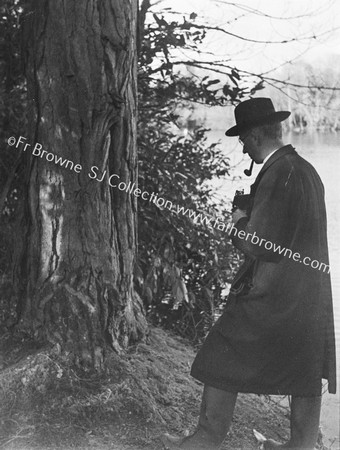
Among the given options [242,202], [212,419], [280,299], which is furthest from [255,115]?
[212,419]

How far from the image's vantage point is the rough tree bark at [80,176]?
168 inches

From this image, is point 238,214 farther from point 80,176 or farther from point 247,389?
point 80,176

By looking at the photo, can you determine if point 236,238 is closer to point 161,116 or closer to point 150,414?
point 150,414

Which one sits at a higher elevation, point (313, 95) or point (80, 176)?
point (313, 95)

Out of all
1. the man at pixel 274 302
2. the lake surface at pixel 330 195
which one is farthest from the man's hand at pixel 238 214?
the lake surface at pixel 330 195

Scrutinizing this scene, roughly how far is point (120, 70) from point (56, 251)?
3.96 ft

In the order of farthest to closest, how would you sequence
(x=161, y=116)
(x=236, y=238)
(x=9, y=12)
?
(x=161, y=116)
(x=9, y=12)
(x=236, y=238)

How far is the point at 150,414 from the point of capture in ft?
14.4

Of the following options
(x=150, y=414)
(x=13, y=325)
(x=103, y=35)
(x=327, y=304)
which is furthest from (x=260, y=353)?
(x=103, y=35)

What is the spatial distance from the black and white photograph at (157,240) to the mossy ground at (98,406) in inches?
0.5

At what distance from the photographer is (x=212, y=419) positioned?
12.8 feet

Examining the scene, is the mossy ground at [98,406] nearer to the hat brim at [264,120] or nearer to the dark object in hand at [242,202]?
the dark object in hand at [242,202]

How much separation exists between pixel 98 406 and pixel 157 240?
1738mm

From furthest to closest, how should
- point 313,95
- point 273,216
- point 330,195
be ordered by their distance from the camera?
point 313,95, point 330,195, point 273,216
